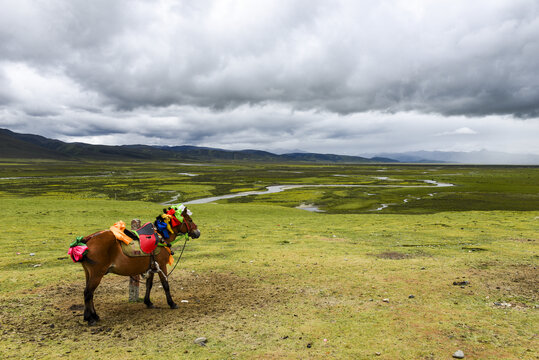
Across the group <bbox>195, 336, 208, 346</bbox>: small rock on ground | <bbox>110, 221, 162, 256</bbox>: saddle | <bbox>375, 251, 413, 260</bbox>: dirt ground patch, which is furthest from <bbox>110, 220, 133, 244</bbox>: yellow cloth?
<bbox>375, 251, 413, 260</bbox>: dirt ground patch

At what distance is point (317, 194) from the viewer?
7156cm

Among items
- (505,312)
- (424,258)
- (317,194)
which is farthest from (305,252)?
(317,194)

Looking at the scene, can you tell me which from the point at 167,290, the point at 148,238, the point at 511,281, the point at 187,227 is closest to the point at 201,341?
the point at 167,290

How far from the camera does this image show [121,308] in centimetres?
933

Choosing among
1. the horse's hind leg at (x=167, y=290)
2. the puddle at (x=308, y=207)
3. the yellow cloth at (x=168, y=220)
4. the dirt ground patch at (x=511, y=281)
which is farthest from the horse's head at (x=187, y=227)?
the puddle at (x=308, y=207)

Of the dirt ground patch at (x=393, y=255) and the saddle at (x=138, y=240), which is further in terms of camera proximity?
the dirt ground patch at (x=393, y=255)

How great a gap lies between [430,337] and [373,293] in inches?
126

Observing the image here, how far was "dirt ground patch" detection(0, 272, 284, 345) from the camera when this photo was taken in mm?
7752

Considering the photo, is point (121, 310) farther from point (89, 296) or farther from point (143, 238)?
point (143, 238)

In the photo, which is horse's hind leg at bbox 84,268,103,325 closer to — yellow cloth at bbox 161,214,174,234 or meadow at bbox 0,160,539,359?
meadow at bbox 0,160,539,359

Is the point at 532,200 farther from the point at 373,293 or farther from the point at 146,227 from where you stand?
the point at 146,227

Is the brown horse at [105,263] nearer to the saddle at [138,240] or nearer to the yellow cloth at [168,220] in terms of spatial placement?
the saddle at [138,240]

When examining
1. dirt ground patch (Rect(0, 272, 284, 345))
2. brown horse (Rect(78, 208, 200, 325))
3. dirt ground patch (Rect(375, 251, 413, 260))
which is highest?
brown horse (Rect(78, 208, 200, 325))

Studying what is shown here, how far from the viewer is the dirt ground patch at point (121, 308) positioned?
7.75m
